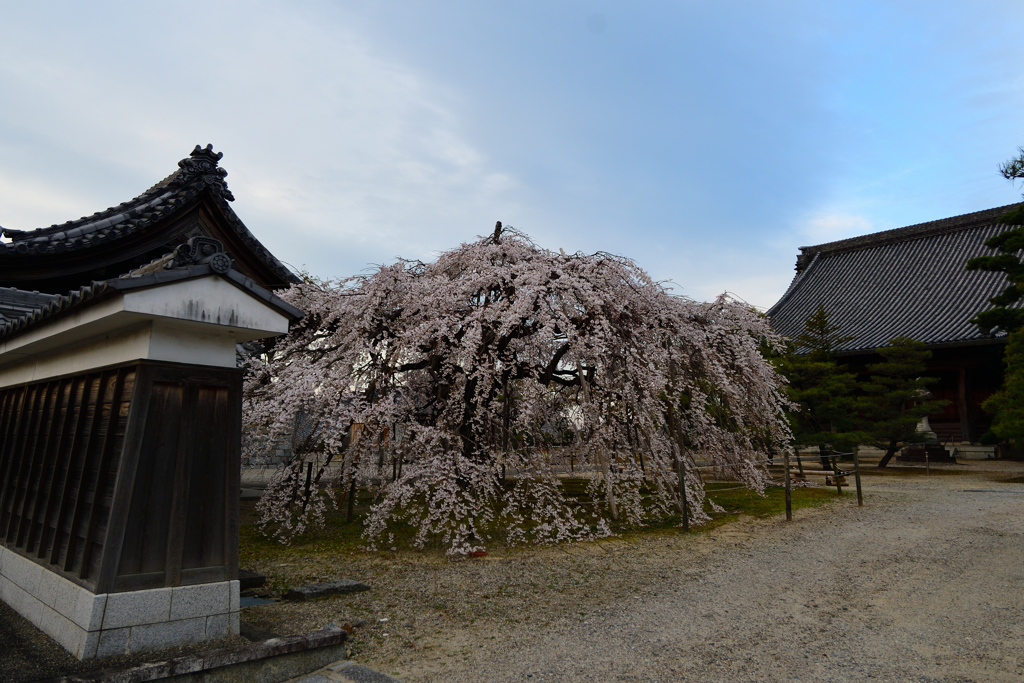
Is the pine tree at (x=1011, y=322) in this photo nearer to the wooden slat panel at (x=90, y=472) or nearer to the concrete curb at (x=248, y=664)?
the concrete curb at (x=248, y=664)

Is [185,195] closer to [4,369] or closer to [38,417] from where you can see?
[4,369]

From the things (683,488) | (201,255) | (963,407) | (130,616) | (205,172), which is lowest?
(130,616)

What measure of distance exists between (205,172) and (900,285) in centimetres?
2350

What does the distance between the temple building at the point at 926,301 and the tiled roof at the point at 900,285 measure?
3 centimetres

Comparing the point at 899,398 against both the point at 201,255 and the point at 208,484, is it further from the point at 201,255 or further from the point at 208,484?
the point at 201,255

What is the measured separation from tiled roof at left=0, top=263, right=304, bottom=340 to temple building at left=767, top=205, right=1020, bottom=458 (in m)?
19.7

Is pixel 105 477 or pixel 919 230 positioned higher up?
pixel 919 230

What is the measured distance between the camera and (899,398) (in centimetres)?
1561

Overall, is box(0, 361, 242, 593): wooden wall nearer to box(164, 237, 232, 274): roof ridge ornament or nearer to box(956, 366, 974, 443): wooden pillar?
box(164, 237, 232, 274): roof ridge ornament

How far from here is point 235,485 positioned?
392 centimetres

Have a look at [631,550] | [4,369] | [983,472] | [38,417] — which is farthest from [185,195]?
[983,472]

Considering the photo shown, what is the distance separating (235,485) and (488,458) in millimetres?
4250

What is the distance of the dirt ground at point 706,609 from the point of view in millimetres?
3943

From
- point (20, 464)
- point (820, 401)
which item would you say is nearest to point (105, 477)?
point (20, 464)
